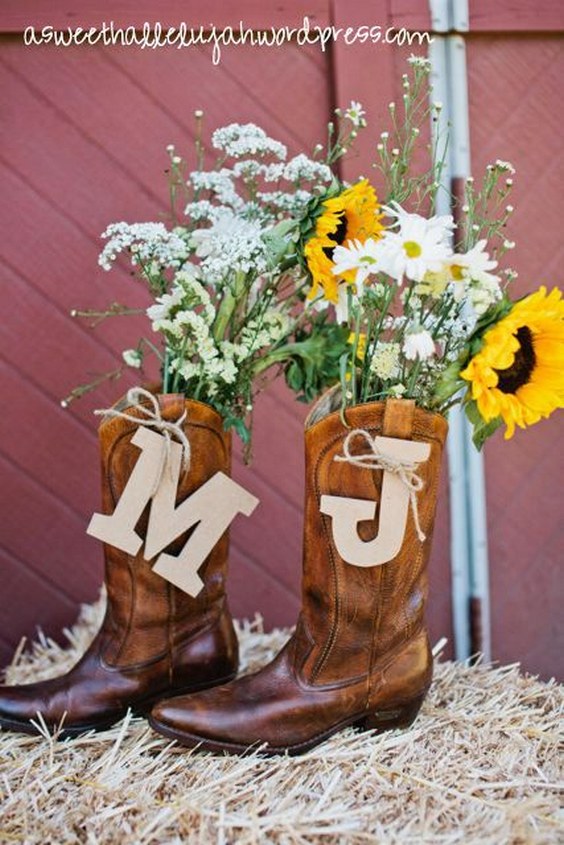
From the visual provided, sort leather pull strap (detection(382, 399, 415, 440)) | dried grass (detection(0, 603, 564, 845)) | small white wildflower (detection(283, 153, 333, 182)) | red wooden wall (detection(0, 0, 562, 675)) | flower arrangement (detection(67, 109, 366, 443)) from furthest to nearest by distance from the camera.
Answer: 1. red wooden wall (detection(0, 0, 562, 675))
2. small white wildflower (detection(283, 153, 333, 182))
3. flower arrangement (detection(67, 109, 366, 443))
4. leather pull strap (detection(382, 399, 415, 440))
5. dried grass (detection(0, 603, 564, 845))

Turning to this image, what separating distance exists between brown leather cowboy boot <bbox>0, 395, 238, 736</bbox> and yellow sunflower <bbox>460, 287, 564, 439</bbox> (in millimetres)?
421

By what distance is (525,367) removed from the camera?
1066 millimetres

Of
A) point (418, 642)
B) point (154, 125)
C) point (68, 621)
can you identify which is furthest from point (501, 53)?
point (68, 621)

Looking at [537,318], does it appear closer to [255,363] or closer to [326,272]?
[326,272]

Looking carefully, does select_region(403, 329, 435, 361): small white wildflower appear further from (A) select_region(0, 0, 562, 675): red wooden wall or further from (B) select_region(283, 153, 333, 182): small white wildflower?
(A) select_region(0, 0, 562, 675): red wooden wall

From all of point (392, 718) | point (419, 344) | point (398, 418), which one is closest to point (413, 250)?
point (419, 344)

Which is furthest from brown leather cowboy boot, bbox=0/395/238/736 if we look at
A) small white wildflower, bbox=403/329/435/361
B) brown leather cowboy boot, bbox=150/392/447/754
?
small white wildflower, bbox=403/329/435/361

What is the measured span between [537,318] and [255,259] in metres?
0.40

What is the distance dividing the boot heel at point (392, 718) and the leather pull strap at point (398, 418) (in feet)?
1.27

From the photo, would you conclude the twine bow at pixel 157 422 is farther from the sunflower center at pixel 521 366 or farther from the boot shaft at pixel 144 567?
the sunflower center at pixel 521 366

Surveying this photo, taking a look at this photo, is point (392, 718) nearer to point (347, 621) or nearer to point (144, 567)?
point (347, 621)

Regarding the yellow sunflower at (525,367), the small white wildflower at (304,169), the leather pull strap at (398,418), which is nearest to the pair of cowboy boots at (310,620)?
the leather pull strap at (398,418)

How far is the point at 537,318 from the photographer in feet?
3.42

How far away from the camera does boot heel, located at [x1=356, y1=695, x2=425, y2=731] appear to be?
1.21 m
